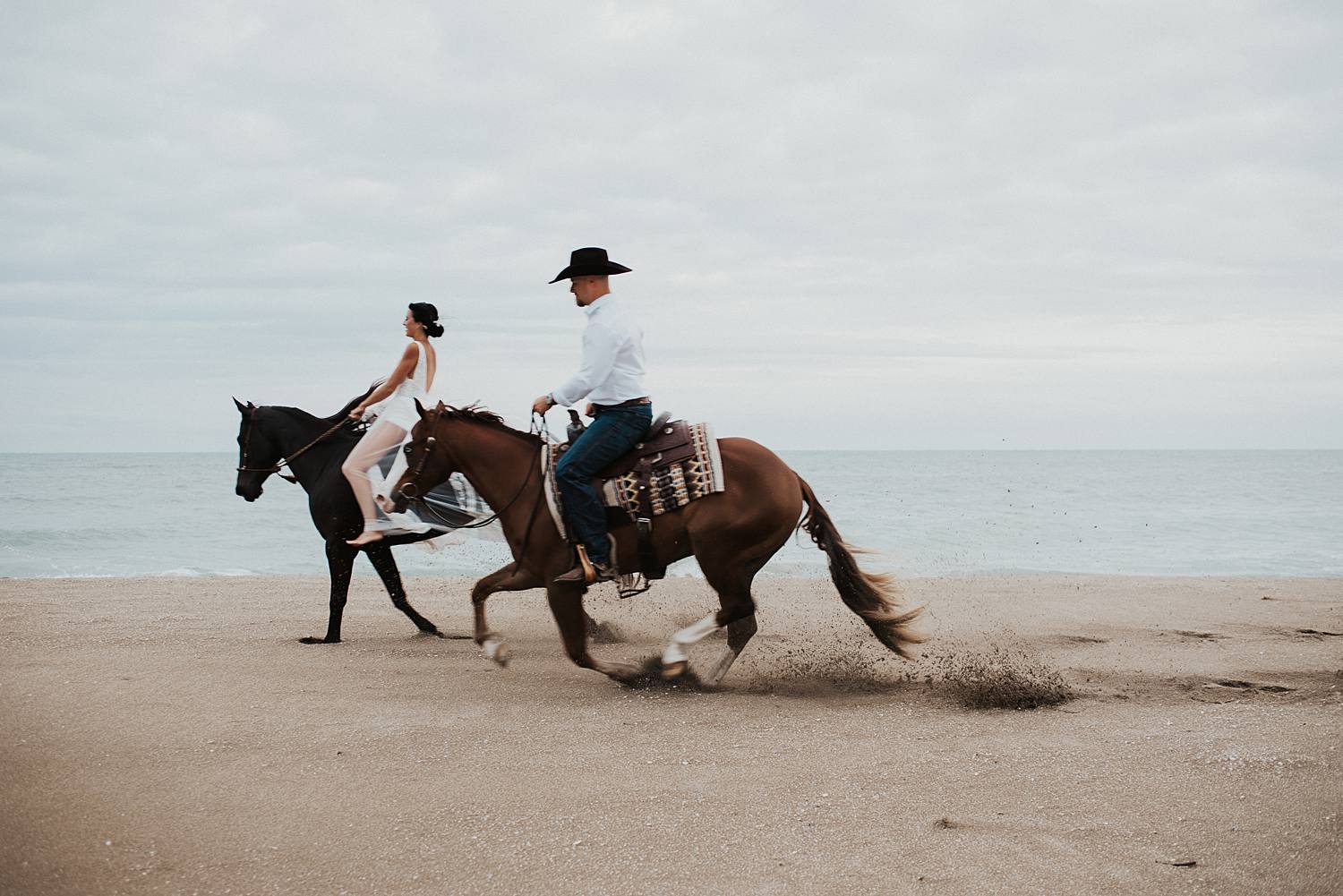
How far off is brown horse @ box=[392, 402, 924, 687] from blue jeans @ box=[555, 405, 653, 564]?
6.9 inches

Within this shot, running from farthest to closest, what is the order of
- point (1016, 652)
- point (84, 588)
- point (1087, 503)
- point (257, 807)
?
point (1087, 503)
point (84, 588)
point (1016, 652)
point (257, 807)

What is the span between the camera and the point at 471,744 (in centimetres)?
494

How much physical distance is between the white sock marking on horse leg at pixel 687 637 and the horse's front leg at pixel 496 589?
939 mm

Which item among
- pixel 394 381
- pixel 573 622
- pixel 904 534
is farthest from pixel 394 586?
pixel 904 534

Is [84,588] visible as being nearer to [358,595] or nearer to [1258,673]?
[358,595]

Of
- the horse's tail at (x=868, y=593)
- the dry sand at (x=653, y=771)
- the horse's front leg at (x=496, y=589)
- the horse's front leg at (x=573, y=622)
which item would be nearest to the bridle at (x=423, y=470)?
the horse's front leg at (x=496, y=589)

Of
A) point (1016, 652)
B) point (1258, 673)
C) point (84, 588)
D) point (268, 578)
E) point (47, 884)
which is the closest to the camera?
point (47, 884)

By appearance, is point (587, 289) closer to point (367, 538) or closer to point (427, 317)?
point (427, 317)

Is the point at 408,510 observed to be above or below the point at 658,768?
above

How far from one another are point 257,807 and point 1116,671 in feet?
18.0

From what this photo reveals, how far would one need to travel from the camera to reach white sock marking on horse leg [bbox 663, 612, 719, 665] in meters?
6.05

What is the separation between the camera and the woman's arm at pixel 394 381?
7.31 metres

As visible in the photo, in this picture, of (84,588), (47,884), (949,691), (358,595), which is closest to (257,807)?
(47,884)

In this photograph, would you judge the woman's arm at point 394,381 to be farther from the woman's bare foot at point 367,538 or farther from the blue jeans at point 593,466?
the blue jeans at point 593,466
